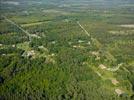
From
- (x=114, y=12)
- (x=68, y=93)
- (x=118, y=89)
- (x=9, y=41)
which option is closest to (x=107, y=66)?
(x=118, y=89)

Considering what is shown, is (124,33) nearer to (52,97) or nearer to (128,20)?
(128,20)

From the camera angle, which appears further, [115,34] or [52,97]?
[115,34]

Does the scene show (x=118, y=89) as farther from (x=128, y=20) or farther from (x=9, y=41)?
(x=128, y=20)

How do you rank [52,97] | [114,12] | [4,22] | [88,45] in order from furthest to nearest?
1. [114,12]
2. [4,22]
3. [88,45]
4. [52,97]

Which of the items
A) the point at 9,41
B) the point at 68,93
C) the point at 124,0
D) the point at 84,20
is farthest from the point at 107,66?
the point at 124,0

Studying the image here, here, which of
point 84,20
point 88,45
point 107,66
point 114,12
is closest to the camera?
point 107,66

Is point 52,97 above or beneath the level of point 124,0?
above
